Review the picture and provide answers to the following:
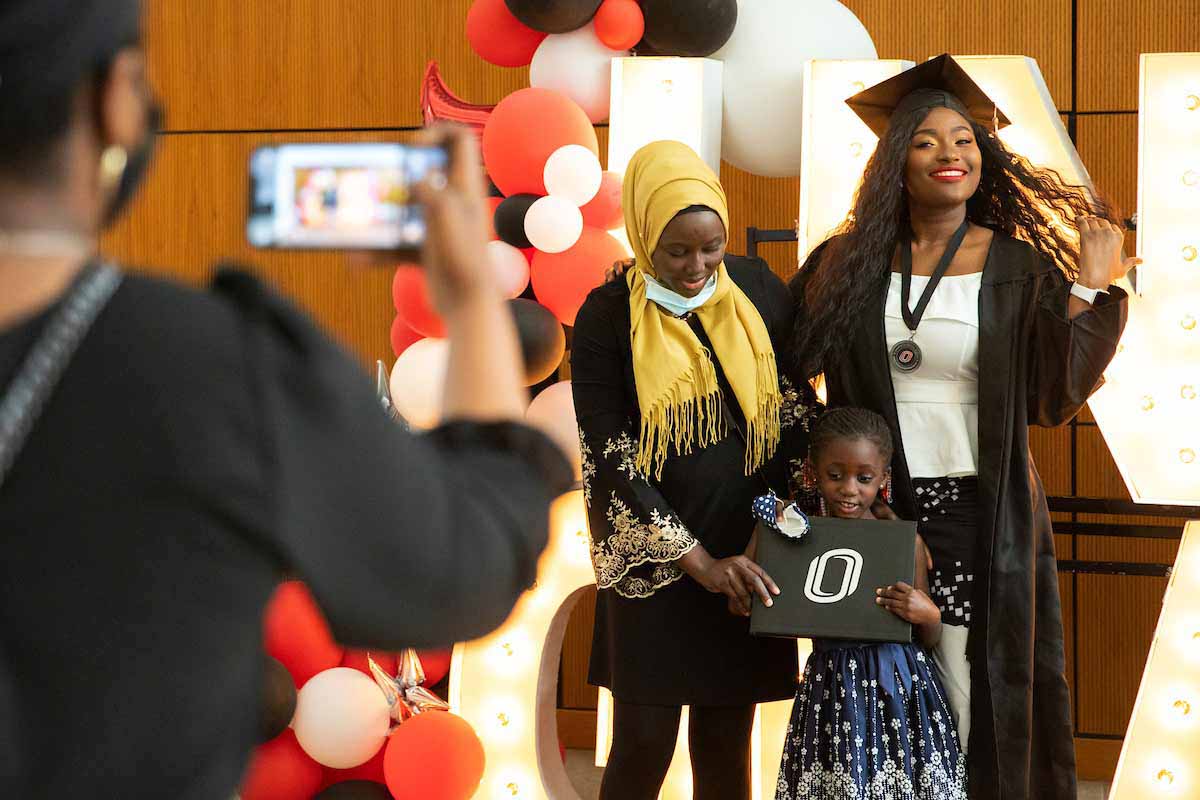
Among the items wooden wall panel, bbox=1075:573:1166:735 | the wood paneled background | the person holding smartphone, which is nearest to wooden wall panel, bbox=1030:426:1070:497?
the wood paneled background

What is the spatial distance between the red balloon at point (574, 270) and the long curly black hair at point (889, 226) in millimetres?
570

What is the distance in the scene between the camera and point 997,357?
7.50ft

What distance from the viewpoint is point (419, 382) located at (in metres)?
3.02

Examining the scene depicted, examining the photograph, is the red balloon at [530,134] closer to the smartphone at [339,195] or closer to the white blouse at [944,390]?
the white blouse at [944,390]

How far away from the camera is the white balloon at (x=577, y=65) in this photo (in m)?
3.14

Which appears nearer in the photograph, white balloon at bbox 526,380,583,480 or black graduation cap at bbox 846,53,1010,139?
black graduation cap at bbox 846,53,1010,139

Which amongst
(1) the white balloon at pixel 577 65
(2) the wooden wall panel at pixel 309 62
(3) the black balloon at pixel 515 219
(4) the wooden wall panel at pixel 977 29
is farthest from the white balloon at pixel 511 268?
(4) the wooden wall panel at pixel 977 29

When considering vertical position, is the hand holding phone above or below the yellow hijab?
above

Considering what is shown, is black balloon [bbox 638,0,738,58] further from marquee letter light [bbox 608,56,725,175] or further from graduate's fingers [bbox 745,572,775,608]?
graduate's fingers [bbox 745,572,775,608]

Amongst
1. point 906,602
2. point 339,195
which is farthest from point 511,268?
point 339,195

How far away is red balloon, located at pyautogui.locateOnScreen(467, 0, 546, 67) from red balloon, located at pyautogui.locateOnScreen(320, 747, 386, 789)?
1663mm

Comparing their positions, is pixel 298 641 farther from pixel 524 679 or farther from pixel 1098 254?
pixel 1098 254

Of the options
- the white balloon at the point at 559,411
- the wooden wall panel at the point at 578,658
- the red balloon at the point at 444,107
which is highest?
the red balloon at the point at 444,107

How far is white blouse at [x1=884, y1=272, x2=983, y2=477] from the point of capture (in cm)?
231
